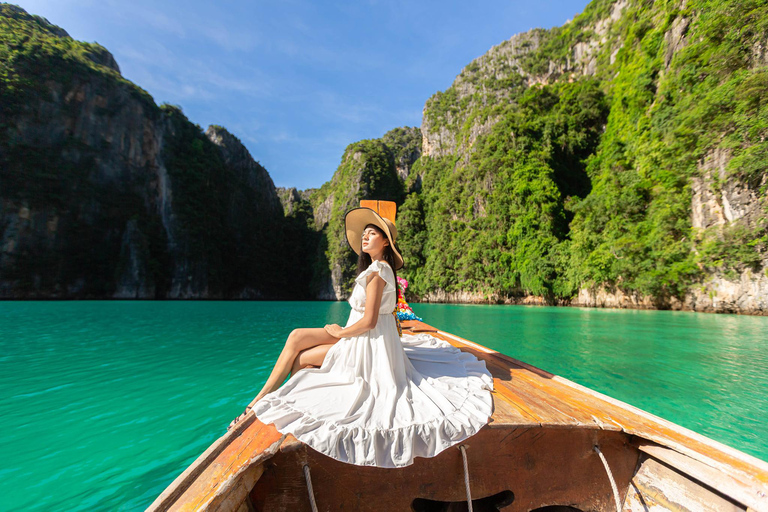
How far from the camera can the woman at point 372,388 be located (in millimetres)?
1311

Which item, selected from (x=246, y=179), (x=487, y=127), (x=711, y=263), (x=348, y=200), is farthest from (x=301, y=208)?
(x=711, y=263)

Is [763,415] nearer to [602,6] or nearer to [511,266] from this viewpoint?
[511,266]

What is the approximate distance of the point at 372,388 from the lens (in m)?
1.75

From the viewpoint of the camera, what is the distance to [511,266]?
2831 centimetres

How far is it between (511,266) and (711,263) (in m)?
14.8

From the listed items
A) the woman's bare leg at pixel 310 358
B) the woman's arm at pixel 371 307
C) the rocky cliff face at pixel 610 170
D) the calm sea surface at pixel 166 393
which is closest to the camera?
the woman's arm at pixel 371 307

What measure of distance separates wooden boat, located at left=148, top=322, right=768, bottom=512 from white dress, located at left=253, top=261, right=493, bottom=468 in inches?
3.7

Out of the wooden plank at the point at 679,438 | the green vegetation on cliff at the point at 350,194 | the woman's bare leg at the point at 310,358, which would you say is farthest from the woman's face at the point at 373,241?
the green vegetation on cliff at the point at 350,194

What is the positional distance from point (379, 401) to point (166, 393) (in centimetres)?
388

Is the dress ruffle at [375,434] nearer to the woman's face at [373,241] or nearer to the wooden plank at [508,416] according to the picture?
the wooden plank at [508,416]

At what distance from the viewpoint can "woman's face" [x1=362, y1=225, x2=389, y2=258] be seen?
87.3 inches

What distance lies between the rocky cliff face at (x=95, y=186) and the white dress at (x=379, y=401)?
44.2m

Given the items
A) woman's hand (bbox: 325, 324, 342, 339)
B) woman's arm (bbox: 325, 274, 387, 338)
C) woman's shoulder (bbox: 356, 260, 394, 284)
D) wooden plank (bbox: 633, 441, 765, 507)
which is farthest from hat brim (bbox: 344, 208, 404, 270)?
wooden plank (bbox: 633, 441, 765, 507)

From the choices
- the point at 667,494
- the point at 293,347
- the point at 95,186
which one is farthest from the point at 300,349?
the point at 95,186
